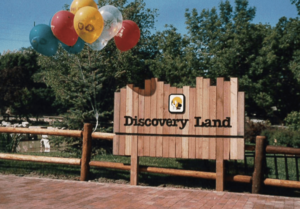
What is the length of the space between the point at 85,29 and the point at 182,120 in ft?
8.29

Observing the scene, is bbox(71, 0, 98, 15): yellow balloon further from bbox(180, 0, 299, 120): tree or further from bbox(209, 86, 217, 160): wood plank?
bbox(180, 0, 299, 120): tree

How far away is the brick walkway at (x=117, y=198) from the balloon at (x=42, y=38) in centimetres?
277

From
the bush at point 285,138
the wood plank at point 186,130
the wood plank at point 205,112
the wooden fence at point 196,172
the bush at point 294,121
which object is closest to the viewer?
the wooden fence at point 196,172

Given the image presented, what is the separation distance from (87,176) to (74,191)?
106 centimetres

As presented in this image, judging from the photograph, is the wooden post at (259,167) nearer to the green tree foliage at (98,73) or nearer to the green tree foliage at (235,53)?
the green tree foliage at (98,73)

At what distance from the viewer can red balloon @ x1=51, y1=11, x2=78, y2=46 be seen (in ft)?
20.5

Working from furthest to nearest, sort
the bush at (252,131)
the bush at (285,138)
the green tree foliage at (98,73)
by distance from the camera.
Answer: the bush at (252,131) < the bush at (285,138) < the green tree foliage at (98,73)

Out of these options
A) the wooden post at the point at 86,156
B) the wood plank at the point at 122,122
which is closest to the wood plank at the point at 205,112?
the wood plank at the point at 122,122

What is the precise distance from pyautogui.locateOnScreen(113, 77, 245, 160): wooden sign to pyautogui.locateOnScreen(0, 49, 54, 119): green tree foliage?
26330 mm

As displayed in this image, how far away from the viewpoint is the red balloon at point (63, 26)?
625 cm

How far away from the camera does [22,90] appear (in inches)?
1329

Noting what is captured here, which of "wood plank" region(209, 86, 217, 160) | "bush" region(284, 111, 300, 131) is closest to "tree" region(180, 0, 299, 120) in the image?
"bush" region(284, 111, 300, 131)

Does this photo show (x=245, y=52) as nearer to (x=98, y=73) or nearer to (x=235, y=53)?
(x=235, y=53)

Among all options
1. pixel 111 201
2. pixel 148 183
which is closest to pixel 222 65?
pixel 148 183
